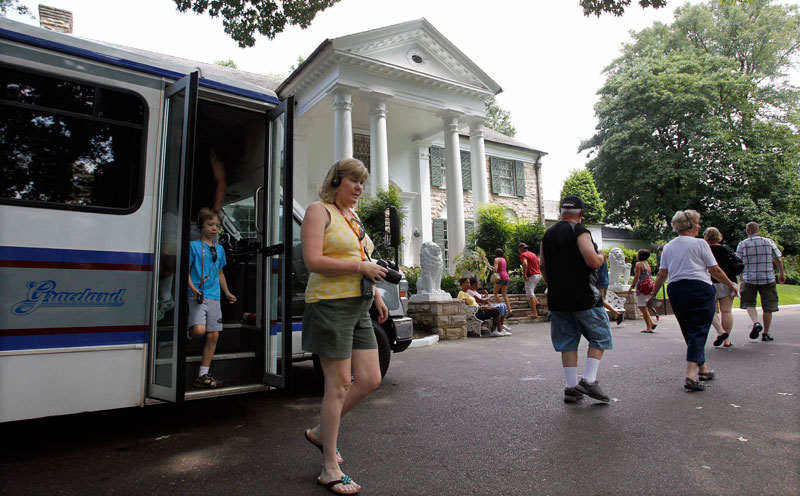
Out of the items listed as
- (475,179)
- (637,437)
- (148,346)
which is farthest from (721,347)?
(475,179)

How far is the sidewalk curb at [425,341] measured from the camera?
849cm

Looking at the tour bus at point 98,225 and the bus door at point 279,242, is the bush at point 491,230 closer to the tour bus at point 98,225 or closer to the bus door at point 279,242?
the bus door at point 279,242

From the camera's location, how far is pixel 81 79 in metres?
3.48

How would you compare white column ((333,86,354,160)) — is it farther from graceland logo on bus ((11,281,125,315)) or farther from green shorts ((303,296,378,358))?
green shorts ((303,296,378,358))

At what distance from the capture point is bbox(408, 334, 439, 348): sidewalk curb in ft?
27.9

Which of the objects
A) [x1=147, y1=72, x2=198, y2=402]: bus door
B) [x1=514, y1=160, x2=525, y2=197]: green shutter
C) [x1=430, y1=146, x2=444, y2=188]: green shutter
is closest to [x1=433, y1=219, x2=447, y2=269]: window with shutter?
[x1=430, y1=146, x2=444, y2=188]: green shutter

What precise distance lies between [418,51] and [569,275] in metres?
→ 14.1

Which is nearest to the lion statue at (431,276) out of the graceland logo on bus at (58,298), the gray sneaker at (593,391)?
the gray sneaker at (593,391)

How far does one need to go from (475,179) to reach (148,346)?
1452 centimetres

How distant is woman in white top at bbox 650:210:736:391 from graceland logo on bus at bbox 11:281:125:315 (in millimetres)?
4782

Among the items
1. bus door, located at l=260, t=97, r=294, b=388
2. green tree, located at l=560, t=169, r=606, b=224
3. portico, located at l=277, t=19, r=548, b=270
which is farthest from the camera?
green tree, located at l=560, t=169, r=606, b=224

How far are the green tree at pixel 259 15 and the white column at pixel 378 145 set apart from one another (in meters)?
7.46

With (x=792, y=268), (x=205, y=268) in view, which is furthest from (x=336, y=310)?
(x=792, y=268)

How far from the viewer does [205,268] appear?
13.9ft
